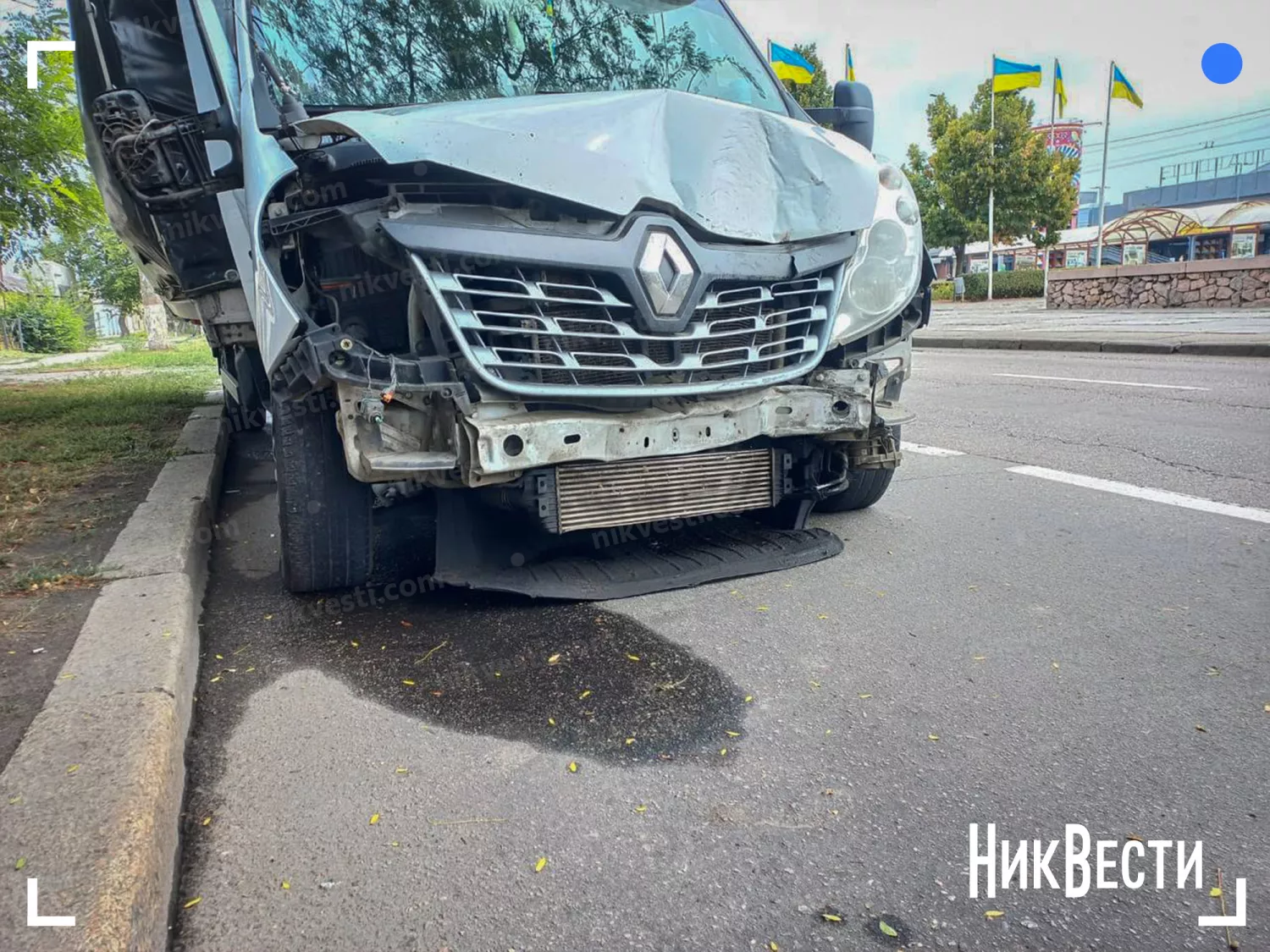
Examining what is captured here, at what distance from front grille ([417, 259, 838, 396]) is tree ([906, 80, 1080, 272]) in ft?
117

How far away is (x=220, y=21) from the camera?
3.57 meters

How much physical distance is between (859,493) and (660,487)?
4.77 ft

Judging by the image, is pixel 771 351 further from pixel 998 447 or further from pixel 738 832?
pixel 998 447

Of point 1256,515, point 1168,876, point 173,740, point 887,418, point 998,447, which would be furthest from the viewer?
point 998,447

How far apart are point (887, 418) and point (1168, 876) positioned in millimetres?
2063

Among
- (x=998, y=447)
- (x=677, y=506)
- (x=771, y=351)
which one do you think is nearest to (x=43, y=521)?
(x=677, y=506)

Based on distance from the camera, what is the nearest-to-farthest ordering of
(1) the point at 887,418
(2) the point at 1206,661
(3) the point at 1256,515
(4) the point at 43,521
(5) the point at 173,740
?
(5) the point at 173,740 < (2) the point at 1206,661 < (1) the point at 887,418 < (3) the point at 1256,515 < (4) the point at 43,521

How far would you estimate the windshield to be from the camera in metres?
3.49

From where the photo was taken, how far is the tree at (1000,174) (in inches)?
1387

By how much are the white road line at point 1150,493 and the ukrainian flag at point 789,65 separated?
11303mm

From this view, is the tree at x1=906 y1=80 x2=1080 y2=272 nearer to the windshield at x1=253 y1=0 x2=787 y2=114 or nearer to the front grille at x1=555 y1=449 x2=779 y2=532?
the windshield at x1=253 y1=0 x2=787 y2=114

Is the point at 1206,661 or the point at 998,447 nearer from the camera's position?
the point at 1206,661

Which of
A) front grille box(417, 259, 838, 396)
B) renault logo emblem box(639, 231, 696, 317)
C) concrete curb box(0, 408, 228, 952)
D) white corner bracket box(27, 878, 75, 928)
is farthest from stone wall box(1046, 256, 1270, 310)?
white corner bracket box(27, 878, 75, 928)

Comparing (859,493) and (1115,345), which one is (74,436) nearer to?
(859,493)
